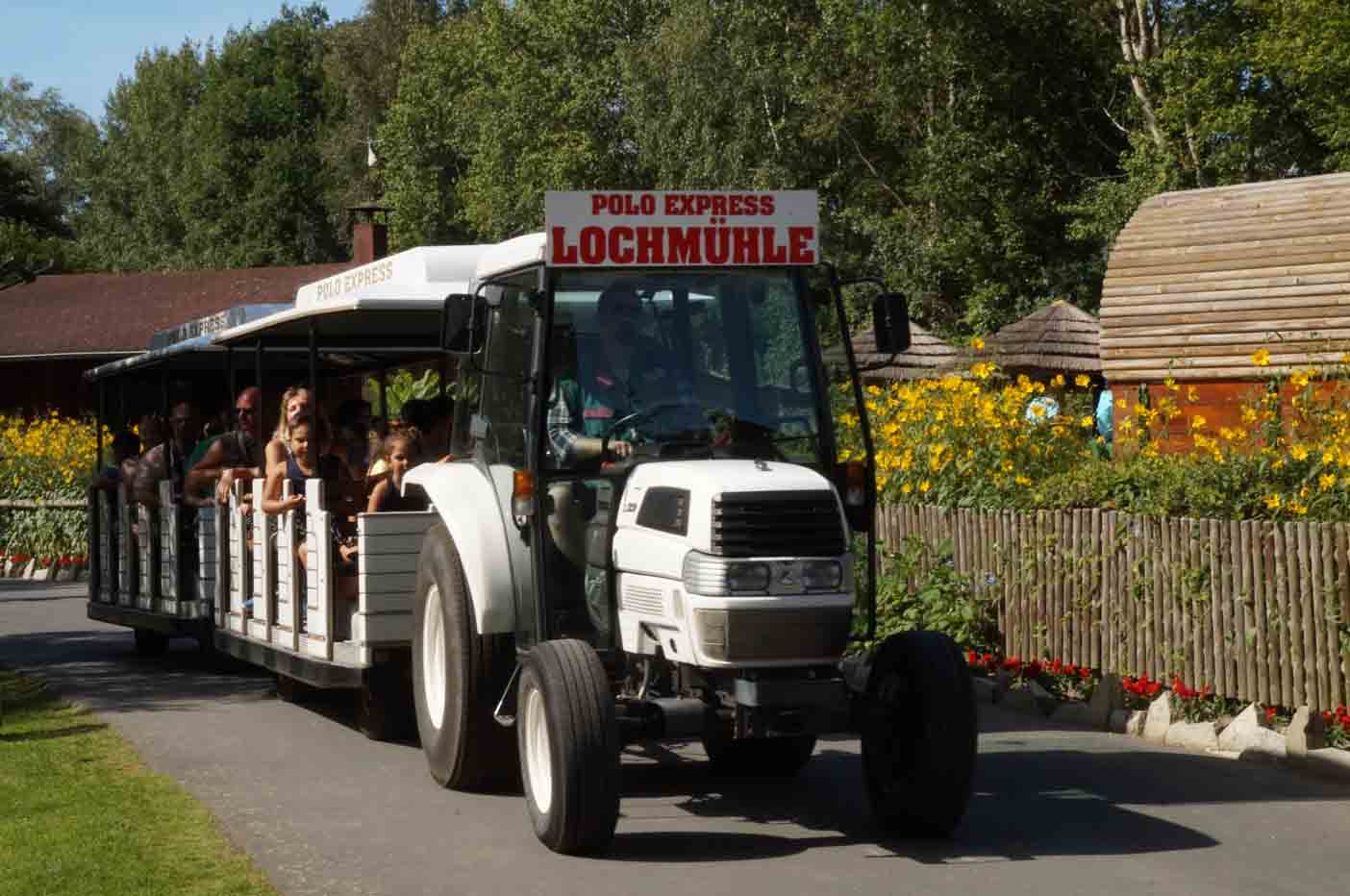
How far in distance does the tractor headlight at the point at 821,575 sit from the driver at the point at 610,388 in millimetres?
1193

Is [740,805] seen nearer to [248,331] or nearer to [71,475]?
[248,331]

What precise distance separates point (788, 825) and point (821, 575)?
1.42 m

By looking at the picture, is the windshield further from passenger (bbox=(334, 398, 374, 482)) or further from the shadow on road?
passenger (bbox=(334, 398, 374, 482))

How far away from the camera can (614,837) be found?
9094 millimetres

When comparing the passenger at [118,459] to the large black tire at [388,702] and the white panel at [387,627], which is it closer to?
the large black tire at [388,702]

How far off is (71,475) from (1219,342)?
18278 mm

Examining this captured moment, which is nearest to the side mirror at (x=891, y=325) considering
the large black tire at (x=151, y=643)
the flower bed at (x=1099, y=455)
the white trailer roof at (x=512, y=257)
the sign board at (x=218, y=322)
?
the white trailer roof at (x=512, y=257)

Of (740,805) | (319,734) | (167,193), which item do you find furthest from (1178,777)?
(167,193)

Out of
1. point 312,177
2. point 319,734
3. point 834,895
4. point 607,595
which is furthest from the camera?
point 312,177

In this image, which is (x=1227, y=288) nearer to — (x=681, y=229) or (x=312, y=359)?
(x=312, y=359)

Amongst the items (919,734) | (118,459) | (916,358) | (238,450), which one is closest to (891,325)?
(919,734)

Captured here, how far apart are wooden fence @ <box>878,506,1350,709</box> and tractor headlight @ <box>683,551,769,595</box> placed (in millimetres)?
4210

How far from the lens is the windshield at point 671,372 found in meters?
9.42

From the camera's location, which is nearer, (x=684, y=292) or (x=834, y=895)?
(x=834, y=895)
